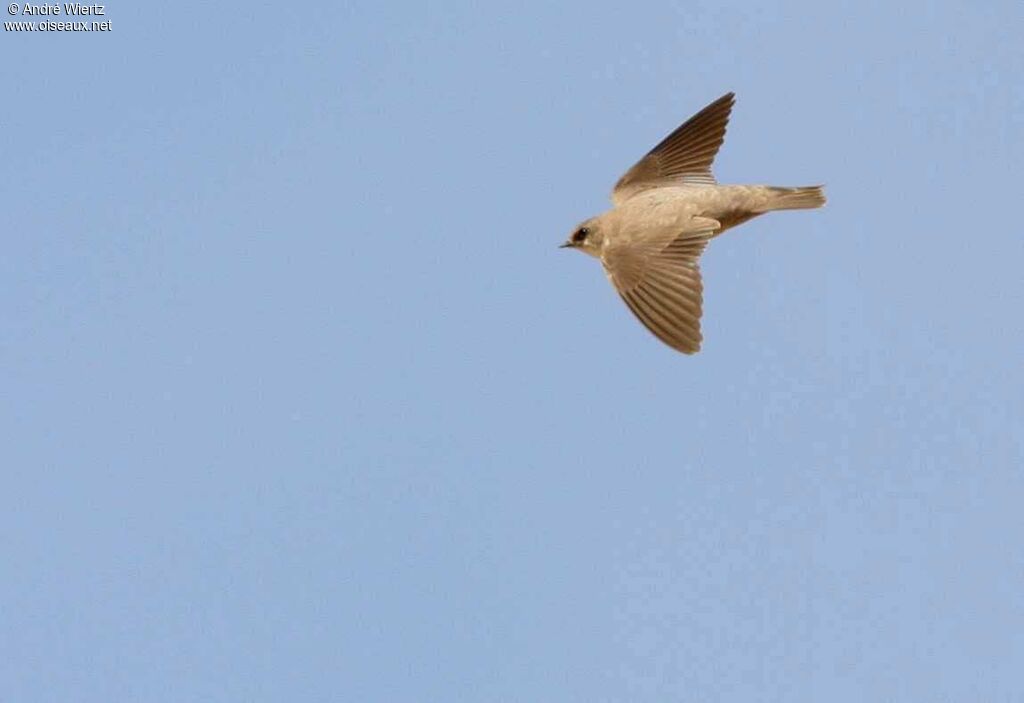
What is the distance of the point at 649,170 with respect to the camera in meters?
13.7

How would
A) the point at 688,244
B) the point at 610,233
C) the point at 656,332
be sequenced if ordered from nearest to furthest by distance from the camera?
the point at 656,332
the point at 688,244
the point at 610,233

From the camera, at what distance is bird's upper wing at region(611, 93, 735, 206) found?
13621 millimetres

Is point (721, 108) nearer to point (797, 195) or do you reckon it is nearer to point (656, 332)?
point (797, 195)

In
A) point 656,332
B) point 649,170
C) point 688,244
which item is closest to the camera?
point 656,332

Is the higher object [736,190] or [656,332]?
[736,190]

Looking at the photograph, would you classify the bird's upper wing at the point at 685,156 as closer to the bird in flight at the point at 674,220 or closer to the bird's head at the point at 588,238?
the bird in flight at the point at 674,220

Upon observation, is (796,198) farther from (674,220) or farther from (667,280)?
(667,280)

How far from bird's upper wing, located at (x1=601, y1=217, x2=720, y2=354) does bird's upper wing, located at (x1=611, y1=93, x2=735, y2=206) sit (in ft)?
4.31

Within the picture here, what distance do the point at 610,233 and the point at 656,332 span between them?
182 centimetres

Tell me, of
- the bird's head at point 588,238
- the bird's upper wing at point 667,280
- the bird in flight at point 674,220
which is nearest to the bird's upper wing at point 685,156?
the bird in flight at point 674,220

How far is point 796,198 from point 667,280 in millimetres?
1769

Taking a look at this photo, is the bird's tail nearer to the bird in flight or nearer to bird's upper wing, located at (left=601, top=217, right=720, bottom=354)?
the bird in flight

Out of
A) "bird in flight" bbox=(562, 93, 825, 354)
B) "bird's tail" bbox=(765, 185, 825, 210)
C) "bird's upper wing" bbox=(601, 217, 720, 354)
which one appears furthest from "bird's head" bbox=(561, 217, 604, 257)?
"bird's tail" bbox=(765, 185, 825, 210)

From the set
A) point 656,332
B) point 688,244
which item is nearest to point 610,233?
point 688,244
